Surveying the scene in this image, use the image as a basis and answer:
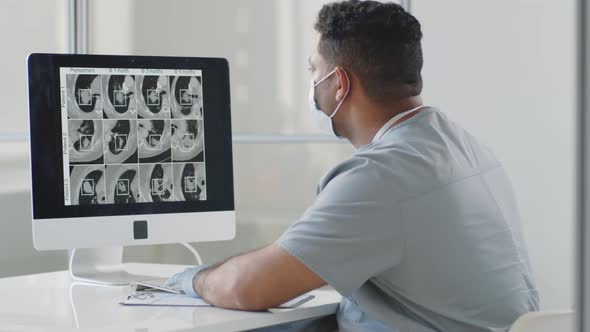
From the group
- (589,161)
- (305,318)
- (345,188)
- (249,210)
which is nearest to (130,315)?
(305,318)

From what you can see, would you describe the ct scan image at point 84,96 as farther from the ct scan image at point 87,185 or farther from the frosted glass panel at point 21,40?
the frosted glass panel at point 21,40

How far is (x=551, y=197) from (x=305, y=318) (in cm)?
172

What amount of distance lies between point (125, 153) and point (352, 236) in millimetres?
635

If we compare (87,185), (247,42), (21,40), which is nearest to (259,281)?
(87,185)

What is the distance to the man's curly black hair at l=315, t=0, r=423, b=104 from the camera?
1573 mm

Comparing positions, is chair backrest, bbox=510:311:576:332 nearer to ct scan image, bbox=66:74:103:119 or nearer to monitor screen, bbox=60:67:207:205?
monitor screen, bbox=60:67:207:205

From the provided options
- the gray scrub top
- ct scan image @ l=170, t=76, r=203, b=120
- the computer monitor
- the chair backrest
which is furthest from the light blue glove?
the chair backrest

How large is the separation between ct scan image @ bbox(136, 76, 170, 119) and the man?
1.32 ft

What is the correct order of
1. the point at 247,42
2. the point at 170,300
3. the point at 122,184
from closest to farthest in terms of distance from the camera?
the point at 170,300
the point at 122,184
the point at 247,42

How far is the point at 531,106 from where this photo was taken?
293cm

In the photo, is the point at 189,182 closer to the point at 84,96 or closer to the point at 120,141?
the point at 120,141

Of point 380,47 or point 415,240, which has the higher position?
point 380,47

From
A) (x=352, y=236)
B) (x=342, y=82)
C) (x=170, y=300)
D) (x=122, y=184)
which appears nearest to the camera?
(x=352, y=236)

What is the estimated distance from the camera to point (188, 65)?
1.78m
